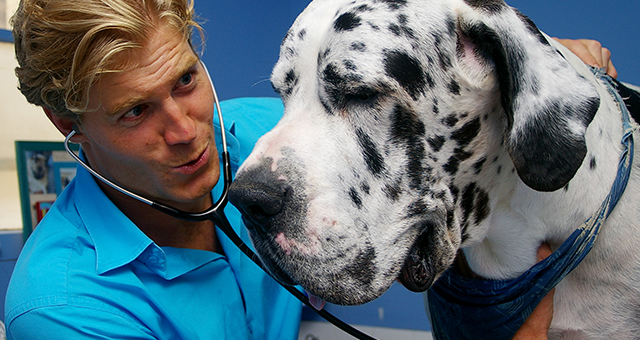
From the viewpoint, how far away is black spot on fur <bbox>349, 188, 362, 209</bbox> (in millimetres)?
986

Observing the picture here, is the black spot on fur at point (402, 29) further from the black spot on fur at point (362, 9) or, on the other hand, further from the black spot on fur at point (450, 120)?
the black spot on fur at point (450, 120)

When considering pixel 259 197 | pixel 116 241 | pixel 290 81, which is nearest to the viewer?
pixel 259 197

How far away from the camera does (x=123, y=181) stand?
1449mm

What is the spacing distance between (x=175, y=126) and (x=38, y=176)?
49.0 inches

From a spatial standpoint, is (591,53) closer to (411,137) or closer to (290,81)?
(411,137)

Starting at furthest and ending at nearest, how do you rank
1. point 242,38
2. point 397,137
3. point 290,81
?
1. point 242,38
2. point 290,81
3. point 397,137

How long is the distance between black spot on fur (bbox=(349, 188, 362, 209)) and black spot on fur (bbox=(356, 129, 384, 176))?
62mm

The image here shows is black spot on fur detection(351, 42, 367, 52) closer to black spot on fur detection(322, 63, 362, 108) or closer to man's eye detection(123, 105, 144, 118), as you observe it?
black spot on fur detection(322, 63, 362, 108)

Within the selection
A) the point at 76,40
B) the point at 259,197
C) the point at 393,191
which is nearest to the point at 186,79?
the point at 76,40

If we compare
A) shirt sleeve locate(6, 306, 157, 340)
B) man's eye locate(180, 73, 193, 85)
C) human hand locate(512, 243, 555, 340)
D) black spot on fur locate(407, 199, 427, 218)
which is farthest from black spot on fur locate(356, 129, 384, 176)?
shirt sleeve locate(6, 306, 157, 340)

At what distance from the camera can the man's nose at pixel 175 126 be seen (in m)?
1.32

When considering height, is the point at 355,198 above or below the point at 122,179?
above

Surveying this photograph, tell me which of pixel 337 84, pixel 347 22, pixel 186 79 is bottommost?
pixel 186 79

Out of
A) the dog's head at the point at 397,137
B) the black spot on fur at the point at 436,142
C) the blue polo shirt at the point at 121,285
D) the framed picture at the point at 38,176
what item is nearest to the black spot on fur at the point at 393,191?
the dog's head at the point at 397,137
